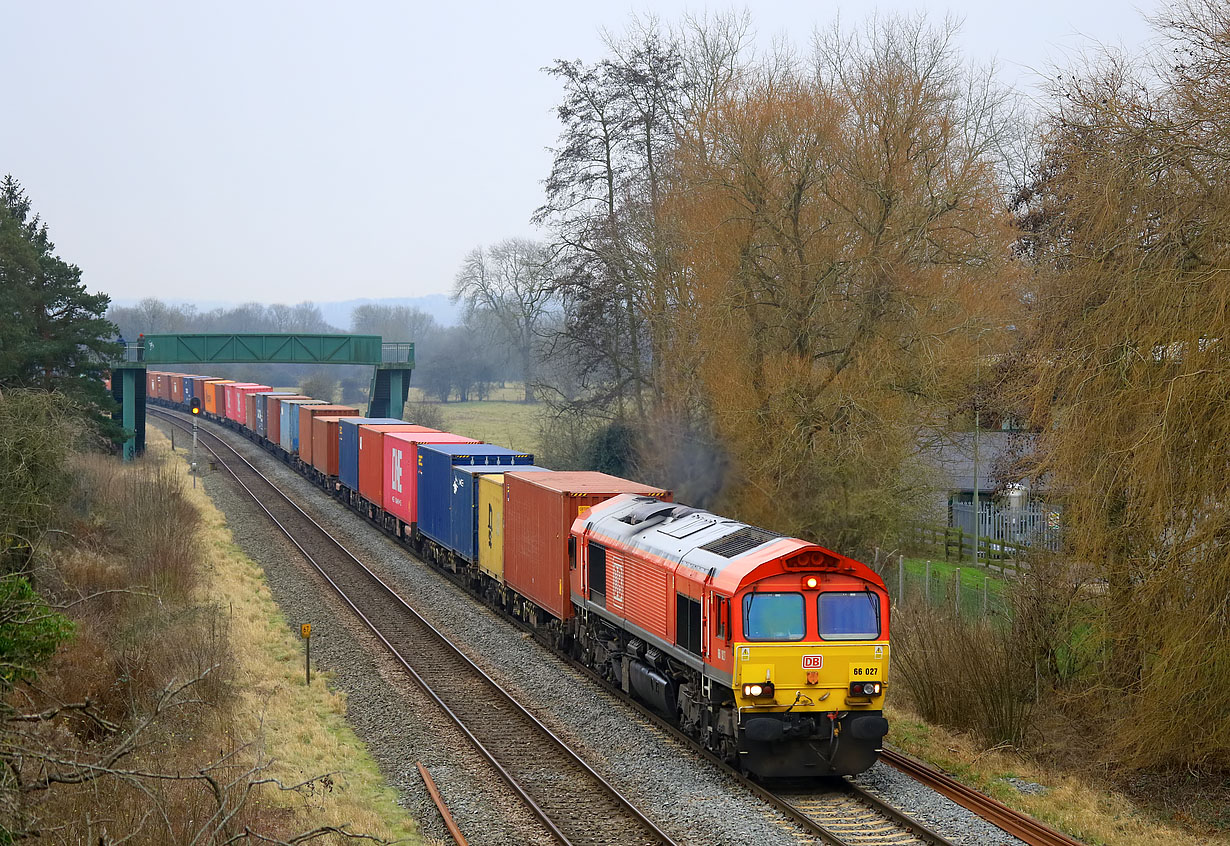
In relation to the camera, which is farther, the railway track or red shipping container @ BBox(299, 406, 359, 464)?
red shipping container @ BBox(299, 406, 359, 464)

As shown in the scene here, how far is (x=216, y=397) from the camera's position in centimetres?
7731

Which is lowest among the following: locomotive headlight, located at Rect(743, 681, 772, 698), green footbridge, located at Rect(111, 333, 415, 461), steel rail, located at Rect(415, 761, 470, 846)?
steel rail, located at Rect(415, 761, 470, 846)

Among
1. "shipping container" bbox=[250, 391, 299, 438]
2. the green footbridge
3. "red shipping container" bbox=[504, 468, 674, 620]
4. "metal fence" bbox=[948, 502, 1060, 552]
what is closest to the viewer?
"red shipping container" bbox=[504, 468, 674, 620]

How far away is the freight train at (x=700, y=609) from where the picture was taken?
13.0m

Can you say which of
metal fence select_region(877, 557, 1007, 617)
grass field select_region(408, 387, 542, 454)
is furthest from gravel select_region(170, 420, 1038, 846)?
grass field select_region(408, 387, 542, 454)

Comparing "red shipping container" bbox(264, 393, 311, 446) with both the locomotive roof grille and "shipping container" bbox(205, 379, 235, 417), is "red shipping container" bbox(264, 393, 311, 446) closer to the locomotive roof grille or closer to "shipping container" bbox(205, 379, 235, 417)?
"shipping container" bbox(205, 379, 235, 417)

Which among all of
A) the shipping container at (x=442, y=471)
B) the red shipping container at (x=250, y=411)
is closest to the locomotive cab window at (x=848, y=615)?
the shipping container at (x=442, y=471)

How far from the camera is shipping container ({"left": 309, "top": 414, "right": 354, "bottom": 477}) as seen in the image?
43.9 m

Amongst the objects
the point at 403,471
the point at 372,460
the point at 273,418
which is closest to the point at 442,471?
the point at 403,471

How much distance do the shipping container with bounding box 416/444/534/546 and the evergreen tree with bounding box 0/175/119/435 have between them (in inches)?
483

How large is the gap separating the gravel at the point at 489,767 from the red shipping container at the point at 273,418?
102ft

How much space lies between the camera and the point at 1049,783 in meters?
13.7

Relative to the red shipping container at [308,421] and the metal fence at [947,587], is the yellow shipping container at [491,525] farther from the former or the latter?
the red shipping container at [308,421]

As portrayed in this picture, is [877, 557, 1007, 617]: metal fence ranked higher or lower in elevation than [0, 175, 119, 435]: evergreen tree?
lower
